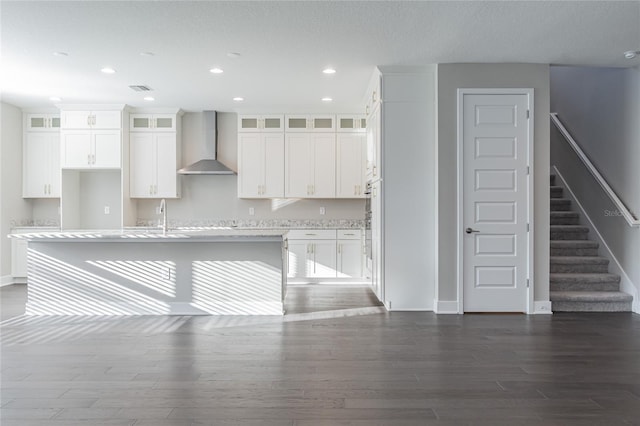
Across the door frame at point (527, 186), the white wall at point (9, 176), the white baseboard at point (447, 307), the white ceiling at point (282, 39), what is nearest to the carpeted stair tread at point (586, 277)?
the door frame at point (527, 186)

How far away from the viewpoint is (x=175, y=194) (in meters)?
6.98

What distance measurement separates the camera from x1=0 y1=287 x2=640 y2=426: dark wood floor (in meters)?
2.38

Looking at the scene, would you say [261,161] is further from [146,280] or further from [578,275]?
[578,275]

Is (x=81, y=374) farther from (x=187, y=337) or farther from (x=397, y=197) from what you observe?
(x=397, y=197)

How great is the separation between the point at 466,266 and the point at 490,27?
2446mm

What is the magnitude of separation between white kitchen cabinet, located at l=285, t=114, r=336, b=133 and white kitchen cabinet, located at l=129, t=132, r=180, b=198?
1912 mm

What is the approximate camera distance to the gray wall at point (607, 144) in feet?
16.3

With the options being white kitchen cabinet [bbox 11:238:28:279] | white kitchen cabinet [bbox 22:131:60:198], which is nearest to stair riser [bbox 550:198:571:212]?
white kitchen cabinet [bbox 22:131:60:198]

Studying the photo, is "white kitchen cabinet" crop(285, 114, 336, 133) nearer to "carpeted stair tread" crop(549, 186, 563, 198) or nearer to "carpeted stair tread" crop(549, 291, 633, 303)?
"carpeted stair tread" crop(549, 186, 563, 198)

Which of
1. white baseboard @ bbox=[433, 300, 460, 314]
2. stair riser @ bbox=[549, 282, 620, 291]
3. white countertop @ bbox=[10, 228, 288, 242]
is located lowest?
white baseboard @ bbox=[433, 300, 460, 314]

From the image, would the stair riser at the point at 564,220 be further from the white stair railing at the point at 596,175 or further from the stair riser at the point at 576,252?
the white stair railing at the point at 596,175

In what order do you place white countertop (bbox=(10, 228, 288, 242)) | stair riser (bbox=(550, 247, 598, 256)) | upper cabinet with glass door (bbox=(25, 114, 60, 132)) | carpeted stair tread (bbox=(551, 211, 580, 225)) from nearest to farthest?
white countertop (bbox=(10, 228, 288, 242)) < stair riser (bbox=(550, 247, 598, 256)) < carpeted stair tread (bbox=(551, 211, 580, 225)) < upper cabinet with glass door (bbox=(25, 114, 60, 132))

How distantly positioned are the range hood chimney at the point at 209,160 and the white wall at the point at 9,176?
250cm

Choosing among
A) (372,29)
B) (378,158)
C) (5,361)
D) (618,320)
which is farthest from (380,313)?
(5,361)
